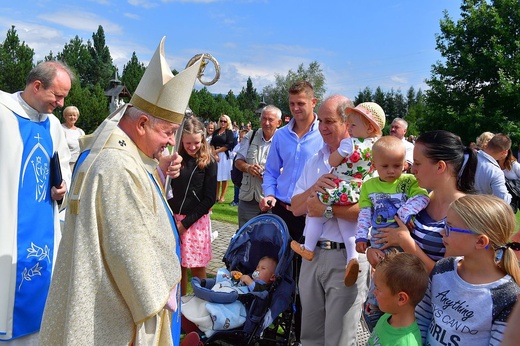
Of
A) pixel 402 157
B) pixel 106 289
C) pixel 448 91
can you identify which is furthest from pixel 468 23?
pixel 106 289

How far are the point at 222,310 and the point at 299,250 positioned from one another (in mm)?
732

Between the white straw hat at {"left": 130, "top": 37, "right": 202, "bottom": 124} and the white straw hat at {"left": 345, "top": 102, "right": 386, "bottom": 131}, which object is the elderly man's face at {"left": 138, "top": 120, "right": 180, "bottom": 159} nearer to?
the white straw hat at {"left": 130, "top": 37, "right": 202, "bottom": 124}

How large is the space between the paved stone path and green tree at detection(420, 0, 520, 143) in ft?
61.5

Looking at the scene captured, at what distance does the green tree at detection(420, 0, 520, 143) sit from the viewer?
23.5m

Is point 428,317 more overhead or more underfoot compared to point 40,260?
more overhead

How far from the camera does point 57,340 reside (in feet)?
6.85

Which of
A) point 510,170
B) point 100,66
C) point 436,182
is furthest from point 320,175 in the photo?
point 100,66

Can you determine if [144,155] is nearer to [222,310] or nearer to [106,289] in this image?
[106,289]

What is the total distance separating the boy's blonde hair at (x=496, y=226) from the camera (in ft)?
6.61

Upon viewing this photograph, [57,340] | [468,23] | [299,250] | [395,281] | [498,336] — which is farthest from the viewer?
[468,23]

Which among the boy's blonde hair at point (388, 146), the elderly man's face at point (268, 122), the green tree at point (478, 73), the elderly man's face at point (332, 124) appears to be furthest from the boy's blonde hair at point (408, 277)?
the green tree at point (478, 73)

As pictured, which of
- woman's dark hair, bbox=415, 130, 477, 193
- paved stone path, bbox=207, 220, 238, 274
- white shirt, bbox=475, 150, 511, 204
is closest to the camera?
woman's dark hair, bbox=415, 130, 477, 193

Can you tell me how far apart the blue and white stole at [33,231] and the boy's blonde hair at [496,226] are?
2857 millimetres

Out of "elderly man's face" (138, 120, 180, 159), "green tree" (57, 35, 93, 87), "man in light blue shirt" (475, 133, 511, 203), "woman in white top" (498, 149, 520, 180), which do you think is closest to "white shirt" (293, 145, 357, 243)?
"elderly man's face" (138, 120, 180, 159)
